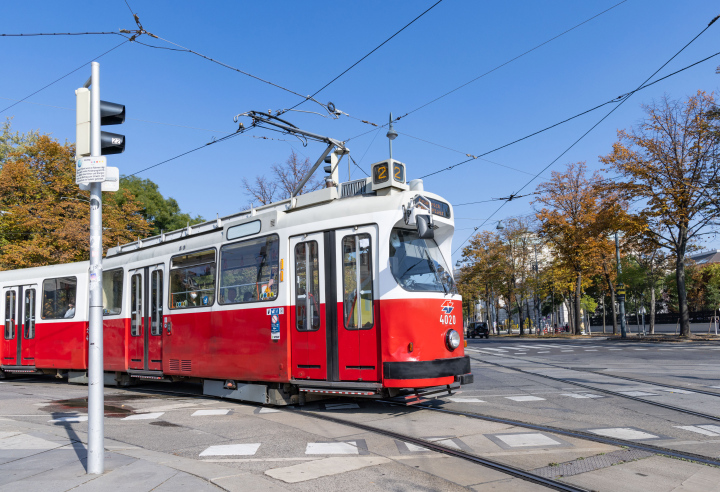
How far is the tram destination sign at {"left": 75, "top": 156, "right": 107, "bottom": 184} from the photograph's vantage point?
539 cm

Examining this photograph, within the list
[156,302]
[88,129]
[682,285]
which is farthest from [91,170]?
[682,285]

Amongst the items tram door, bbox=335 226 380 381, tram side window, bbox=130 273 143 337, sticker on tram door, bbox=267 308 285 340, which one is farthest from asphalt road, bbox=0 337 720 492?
tram side window, bbox=130 273 143 337

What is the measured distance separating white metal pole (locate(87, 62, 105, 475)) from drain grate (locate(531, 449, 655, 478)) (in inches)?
160

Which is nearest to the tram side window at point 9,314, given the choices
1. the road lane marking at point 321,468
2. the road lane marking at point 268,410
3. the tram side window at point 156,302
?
the tram side window at point 156,302

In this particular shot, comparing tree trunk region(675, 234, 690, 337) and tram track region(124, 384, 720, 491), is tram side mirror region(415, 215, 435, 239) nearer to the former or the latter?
tram track region(124, 384, 720, 491)

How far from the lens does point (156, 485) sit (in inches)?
182

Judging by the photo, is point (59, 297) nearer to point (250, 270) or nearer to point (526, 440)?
point (250, 270)

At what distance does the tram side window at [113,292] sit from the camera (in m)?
13.0

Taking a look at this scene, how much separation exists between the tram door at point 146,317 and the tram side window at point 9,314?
5.57m

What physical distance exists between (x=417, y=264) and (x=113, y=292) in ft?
27.3

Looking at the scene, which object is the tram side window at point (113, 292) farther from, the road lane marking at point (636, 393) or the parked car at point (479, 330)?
the parked car at point (479, 330)

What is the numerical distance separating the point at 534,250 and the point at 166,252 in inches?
1711

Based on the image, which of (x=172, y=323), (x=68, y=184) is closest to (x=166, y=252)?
(x=172, y=323)

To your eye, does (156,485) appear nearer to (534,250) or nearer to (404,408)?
(404,408)
